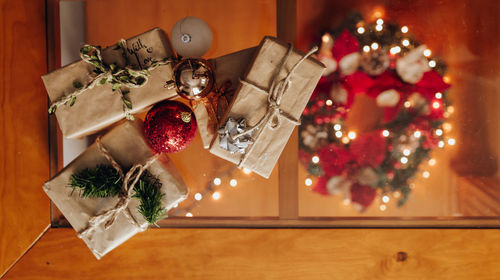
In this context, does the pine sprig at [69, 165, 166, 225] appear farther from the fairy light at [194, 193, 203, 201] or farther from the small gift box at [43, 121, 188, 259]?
the fairy light at [194, 193, 203, 201]

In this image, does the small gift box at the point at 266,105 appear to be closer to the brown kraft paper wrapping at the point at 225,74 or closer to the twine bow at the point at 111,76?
the brown kraft paper wrapping at the point at 225,74

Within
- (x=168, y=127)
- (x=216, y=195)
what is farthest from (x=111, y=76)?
(x=216, y=195)

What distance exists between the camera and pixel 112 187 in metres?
0.72

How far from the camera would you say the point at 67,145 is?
2.80 feet

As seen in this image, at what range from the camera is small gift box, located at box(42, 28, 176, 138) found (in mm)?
714

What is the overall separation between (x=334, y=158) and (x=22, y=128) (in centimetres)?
78

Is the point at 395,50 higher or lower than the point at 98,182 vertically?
higher

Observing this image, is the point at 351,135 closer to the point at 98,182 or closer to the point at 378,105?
the point at 378,105

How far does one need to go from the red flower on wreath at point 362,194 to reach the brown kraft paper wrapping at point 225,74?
0.40 m

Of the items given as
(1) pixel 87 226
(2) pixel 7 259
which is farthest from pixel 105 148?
(2) pixel 7 259

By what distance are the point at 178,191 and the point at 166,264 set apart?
261mm

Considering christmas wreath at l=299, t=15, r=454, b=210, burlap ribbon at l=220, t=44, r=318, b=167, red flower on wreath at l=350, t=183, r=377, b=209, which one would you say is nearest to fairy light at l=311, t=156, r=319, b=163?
christmas wreath at l=299, t=15, r=454, b=210

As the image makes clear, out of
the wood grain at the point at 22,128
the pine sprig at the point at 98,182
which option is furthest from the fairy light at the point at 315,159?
the wood grain at the point at 22,128

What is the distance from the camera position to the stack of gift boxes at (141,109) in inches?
27.2
